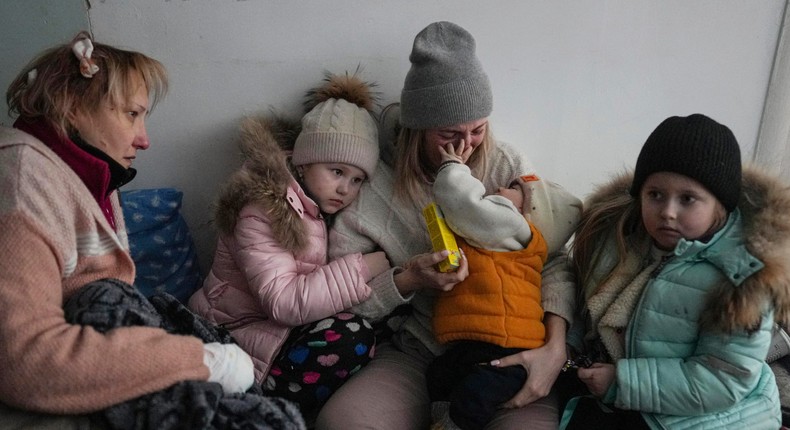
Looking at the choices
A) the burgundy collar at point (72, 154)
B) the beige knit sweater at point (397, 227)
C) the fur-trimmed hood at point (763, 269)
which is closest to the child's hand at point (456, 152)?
the beige knit sweater at point (397, 227)

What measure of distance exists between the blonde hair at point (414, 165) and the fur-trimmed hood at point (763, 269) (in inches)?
27.7

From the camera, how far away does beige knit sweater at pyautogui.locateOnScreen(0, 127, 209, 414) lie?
103 cm

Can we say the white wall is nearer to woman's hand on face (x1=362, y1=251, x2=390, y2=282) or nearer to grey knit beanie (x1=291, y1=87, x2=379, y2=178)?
grey knit beanie (x1=291, y1=87, x2=379, y2=178)

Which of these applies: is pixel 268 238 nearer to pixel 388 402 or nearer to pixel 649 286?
pixel 388 402

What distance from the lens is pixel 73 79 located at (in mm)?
1280

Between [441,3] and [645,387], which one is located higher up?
[441,3]

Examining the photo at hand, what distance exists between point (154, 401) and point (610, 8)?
1728mm

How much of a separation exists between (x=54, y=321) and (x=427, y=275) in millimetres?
878

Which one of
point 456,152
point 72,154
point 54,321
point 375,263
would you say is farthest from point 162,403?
point 456,152

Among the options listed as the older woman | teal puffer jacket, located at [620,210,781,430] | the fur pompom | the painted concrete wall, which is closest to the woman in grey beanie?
the fur pompom

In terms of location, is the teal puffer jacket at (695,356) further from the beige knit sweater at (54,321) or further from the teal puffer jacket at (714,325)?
the beige knit sweater at (54,321)

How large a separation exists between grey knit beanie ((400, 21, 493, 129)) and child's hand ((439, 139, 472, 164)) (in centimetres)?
7

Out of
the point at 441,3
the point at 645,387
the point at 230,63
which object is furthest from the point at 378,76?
the point at 645,387

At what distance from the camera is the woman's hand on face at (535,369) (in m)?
1.50
